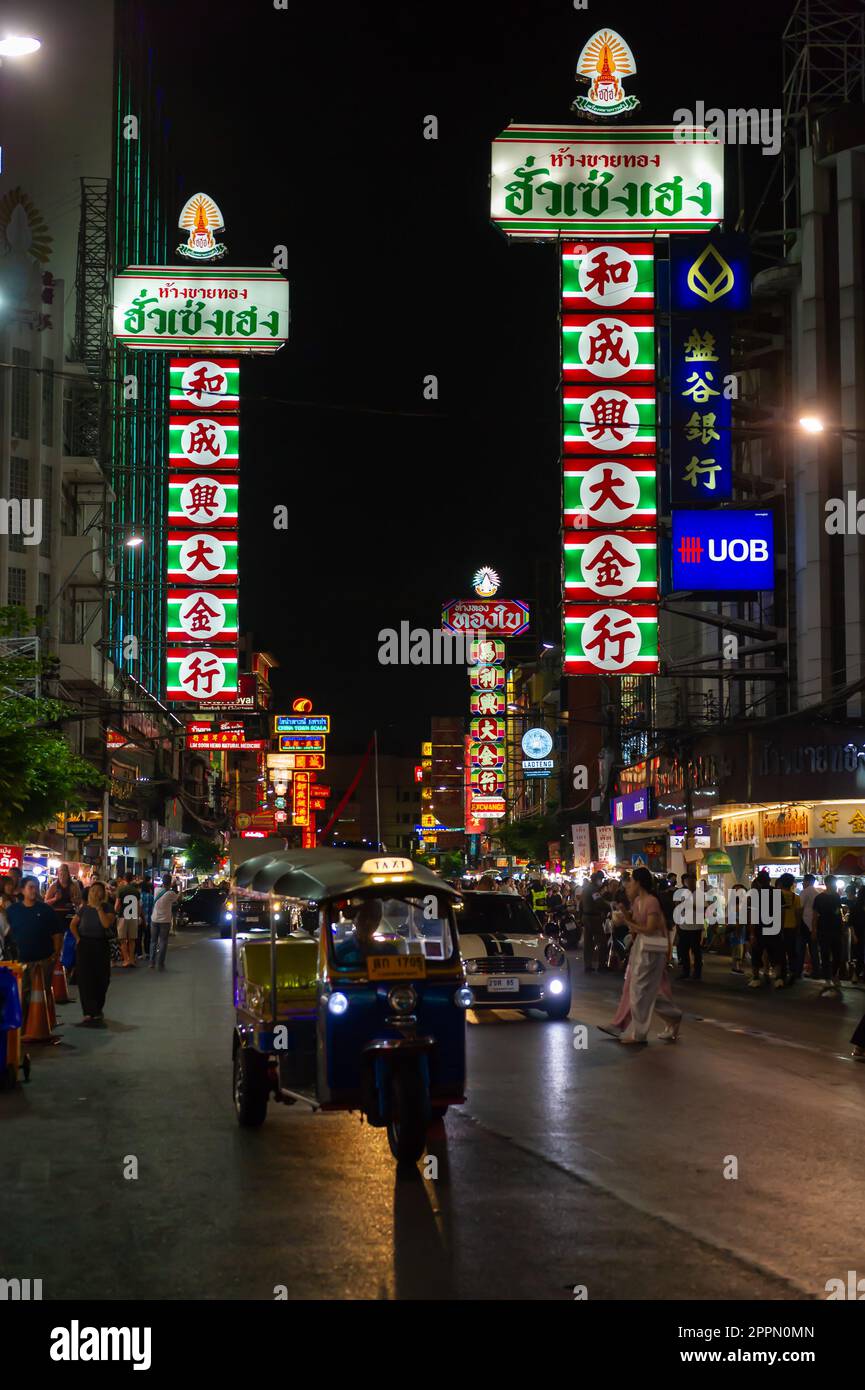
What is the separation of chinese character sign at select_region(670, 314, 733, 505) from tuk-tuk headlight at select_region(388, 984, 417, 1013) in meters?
24.5

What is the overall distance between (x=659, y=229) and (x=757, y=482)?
35.1 ft

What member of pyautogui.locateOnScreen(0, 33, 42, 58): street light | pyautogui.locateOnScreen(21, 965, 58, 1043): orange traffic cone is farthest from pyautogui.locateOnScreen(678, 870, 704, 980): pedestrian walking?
pyautogui.locateOnScreen(0, 33, 42, 58): street light

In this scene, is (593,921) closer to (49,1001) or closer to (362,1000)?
(49,1001)

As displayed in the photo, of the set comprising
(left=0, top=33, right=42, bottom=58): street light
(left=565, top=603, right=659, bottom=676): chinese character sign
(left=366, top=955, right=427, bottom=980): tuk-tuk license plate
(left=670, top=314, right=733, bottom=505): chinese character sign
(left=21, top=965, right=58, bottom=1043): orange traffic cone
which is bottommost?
(left=21, top=965, right=58, bottom=1043): orange traffic cone

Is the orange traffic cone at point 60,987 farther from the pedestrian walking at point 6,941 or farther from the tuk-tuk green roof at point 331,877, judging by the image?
the tuk-tuk green roof at point 331,877

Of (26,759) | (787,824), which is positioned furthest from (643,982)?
(787,824)

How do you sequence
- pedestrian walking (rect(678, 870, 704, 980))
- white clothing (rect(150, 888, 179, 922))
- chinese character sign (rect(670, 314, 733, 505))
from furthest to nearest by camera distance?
chinese character sign (rect(670, 314, 733, 505)), white clothing (rect(150, 888, 179, 922)), pedestrian walking (rect(678, 870, 704, 980))

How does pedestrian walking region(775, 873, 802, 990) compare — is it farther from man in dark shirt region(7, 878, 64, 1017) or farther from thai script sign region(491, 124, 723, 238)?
thai script sign region(491, 124, 723, 238)

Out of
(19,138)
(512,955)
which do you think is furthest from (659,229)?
(19,138)

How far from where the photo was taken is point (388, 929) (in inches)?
418

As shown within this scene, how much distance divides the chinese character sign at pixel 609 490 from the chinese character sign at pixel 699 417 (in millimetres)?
3227

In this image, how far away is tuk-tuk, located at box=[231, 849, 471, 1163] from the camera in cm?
970

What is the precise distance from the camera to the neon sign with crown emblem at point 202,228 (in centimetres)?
4191

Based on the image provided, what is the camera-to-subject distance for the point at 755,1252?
7.24 metres
